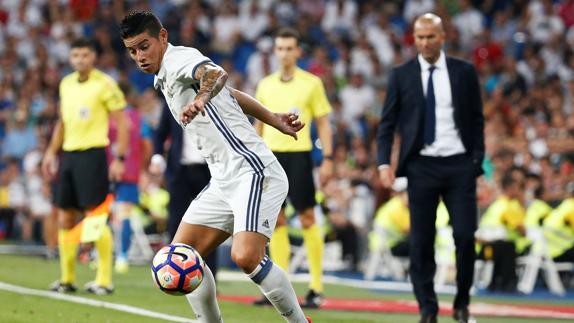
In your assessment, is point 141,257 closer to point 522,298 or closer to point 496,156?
point 496,156

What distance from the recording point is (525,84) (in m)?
22.2

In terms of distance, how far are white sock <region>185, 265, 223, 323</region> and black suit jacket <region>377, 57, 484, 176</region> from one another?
2747 mm

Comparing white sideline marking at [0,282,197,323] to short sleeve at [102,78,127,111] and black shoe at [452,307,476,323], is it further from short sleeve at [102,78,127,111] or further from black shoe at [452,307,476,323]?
black shoe at [452,307,476,323]

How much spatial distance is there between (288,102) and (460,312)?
2.98 meters

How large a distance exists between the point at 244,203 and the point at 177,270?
598mm

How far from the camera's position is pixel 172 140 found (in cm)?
1248

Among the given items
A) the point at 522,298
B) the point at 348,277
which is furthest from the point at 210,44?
the point at 522,298

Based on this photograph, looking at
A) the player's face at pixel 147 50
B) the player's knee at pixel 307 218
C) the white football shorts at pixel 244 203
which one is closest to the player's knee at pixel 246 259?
the white football shorts at pixel 244 203

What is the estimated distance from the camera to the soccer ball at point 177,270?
7250mm

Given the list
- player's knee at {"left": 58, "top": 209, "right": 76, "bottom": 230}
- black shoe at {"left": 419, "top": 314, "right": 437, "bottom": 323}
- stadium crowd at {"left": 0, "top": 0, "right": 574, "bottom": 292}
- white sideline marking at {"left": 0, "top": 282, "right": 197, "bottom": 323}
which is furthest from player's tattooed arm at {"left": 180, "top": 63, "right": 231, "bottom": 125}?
stadium crowd at {"left": 0, "top": 0, "right": 574, "bottom": 292}

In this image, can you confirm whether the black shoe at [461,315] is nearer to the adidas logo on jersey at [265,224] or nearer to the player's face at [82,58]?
the adidas logo on jersey at [265,224]

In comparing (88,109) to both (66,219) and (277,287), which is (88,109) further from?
(277,287)

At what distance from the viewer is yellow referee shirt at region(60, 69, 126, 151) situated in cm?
1194

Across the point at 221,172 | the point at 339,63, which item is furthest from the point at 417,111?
the point at 339,63
